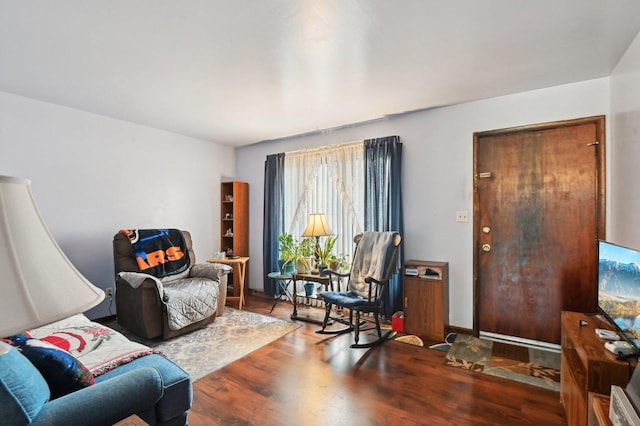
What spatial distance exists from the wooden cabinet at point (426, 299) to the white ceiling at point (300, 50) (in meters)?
1.76

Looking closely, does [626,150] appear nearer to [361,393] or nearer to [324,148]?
[361,393]

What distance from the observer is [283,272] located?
392 cm

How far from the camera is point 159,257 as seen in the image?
11.5 feet

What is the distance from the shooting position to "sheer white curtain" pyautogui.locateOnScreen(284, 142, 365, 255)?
12.8ft

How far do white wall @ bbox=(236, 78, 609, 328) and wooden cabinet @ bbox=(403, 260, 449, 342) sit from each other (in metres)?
0.19

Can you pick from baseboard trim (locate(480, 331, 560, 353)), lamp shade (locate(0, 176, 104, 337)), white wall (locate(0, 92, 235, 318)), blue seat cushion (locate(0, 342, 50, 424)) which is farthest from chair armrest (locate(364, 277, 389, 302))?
white wall (locate(0, 92, 235, 318))

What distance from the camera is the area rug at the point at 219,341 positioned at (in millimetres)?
2578

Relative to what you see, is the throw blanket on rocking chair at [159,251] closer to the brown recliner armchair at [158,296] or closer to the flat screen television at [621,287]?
the brown recliner armchair at [158,296]

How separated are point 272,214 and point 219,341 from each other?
6.81 ft

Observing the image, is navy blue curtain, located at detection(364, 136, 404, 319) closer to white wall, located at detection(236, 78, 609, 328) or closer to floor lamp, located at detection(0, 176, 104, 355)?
white wall, located at detection(236, 78, 609, 328)

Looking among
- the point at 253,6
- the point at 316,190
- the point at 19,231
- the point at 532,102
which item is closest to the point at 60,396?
the point at 19,231

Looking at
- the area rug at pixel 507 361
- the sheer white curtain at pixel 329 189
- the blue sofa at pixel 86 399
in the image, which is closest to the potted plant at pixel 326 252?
the sheer white curtain at pixel 329 189

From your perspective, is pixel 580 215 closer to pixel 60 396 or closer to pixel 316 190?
pixel 316 190

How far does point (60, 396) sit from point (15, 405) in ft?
1.02
